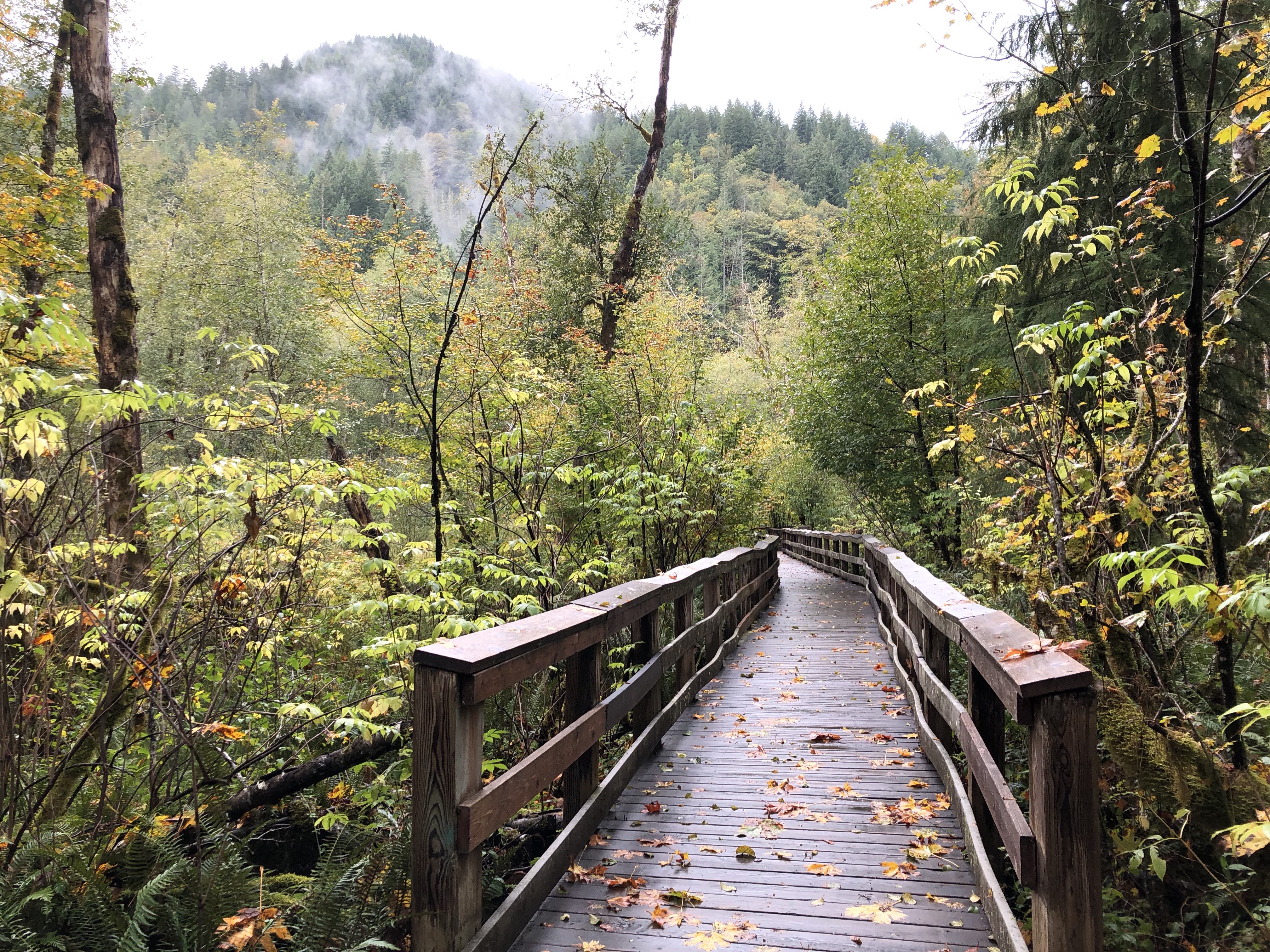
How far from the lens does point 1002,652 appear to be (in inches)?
94.1

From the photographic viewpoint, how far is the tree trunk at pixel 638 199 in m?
15.3

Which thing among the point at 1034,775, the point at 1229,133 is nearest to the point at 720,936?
the point at 1034,775

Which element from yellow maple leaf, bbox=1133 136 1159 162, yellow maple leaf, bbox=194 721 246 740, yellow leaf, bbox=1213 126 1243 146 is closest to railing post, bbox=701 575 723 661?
yellow maple leaf, bbox=194 721 246 740

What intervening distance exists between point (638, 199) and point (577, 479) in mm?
10651

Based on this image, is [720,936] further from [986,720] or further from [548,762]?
[986,720]

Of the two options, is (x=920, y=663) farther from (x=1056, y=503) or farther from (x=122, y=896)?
(x=122, y=896)

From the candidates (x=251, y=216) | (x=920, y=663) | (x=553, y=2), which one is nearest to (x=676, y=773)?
(x=920, y=663)

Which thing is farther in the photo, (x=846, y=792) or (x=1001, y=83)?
(x=1001, y=83)

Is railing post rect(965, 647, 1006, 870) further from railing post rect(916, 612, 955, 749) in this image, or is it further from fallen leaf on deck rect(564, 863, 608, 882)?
fallen leaf on deck rect(564, 863, 608, 882)

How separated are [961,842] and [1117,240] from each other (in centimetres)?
369

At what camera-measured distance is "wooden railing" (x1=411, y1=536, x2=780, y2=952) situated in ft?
7.57

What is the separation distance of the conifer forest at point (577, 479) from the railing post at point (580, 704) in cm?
80

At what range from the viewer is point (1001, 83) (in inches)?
348

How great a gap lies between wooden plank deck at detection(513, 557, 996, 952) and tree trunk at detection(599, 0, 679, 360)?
418 inches
